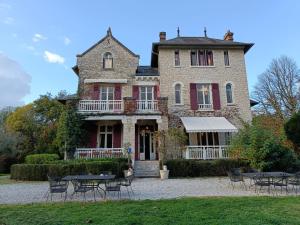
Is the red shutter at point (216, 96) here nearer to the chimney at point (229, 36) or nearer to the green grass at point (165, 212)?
the chimney at point (229, 36)

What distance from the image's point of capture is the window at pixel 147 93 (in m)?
26.4

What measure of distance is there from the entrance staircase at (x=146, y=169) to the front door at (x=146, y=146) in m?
2.44

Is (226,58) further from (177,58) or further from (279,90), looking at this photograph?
(279,90)

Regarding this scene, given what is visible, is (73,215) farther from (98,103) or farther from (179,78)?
(179,78)

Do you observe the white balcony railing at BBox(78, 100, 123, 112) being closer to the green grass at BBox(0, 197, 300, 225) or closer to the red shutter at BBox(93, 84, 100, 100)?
the red shutter at BBox(93, 84, 100, 100)

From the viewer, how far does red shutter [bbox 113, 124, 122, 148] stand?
25.5 meters

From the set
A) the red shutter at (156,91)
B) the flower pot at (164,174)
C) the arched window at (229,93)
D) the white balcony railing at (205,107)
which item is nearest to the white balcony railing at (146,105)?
the red shutter at (156,91)

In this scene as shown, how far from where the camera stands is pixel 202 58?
27141 mm

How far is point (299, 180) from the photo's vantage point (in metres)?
12.7

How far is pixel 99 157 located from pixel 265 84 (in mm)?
30266

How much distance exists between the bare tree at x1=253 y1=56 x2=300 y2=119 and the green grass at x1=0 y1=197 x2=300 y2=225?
2896 centimetres

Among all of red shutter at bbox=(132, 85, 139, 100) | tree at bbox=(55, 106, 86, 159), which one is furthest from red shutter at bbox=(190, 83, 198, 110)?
tree at bbox=(55, 106, 86, 159)

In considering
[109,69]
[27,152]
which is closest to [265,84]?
[109,69]

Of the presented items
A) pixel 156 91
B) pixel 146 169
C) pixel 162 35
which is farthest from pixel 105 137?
pixel 162 35
